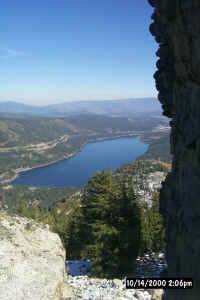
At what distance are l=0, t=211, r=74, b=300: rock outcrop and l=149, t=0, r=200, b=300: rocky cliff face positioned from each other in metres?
5.73

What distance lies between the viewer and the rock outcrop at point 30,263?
12273mm

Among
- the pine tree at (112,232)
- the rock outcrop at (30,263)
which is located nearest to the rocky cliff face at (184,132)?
the rock outcrop at (30,263)

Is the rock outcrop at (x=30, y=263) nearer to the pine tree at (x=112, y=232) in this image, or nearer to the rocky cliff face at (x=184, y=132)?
the pine tree at (x=112, y=232)

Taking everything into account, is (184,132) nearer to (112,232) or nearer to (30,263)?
(30,263)

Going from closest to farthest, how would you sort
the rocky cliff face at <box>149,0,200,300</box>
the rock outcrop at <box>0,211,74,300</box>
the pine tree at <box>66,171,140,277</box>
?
the rocky cliff face at <box>149,0,200,300</box> → the rock outcrop at <box>0,211,74,300</box> → the pine tree at <box>66,171,140,277</box>

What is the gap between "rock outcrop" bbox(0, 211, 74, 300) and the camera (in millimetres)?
12273

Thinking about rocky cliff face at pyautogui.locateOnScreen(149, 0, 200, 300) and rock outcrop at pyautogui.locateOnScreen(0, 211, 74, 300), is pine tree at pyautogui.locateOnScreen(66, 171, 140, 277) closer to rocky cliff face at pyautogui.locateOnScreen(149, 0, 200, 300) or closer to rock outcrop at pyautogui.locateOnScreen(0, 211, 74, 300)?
rock outcrop at pyautogui.locateOnScreen(0, 211, 74, 300)

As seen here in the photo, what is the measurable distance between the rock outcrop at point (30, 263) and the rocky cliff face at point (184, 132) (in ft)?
18.8

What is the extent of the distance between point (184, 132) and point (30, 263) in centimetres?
1039

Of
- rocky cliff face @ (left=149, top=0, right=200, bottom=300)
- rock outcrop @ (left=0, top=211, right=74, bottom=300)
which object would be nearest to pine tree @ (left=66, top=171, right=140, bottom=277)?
rock outcrop @ (left=0, top=211, right=74, bottom=300)

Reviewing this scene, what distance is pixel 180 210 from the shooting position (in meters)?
11.0

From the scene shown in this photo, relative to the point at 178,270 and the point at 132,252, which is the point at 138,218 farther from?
the point at 178,270

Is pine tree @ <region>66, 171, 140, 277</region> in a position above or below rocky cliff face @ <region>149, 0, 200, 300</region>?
below

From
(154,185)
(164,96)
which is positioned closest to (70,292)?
(164,96)
